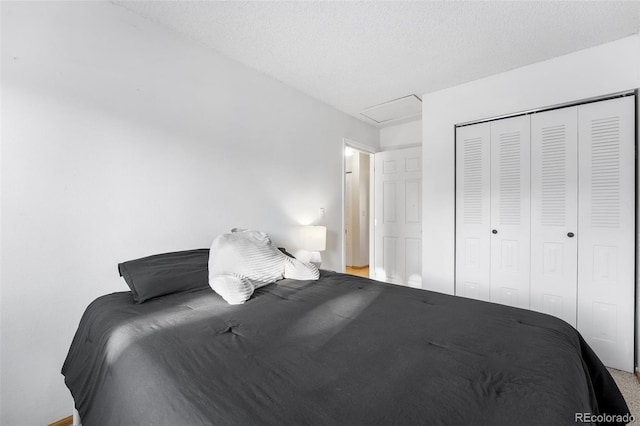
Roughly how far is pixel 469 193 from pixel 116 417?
123 inches

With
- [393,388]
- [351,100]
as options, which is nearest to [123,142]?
[393,388]

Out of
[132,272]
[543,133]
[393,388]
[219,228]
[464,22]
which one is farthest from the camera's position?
[543,133]

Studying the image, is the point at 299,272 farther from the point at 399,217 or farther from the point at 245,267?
the point at 399,217

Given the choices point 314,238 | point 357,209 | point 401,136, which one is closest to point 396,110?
point 401,136

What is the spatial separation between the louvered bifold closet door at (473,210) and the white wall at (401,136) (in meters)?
1.04

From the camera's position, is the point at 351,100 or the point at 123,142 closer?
the point at 123,142

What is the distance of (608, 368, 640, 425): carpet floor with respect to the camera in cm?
176

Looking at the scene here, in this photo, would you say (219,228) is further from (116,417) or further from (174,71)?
(116,417)

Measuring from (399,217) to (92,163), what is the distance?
3498 millimetres

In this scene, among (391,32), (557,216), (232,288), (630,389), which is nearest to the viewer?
(232,288)

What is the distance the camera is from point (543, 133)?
255 centimetres

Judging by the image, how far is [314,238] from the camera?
9.61 ft

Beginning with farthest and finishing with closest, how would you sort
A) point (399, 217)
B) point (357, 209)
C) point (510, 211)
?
point (357, 209) → point (399, 217) → point (510, 211)

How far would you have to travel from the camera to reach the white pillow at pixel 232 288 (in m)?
1.54
